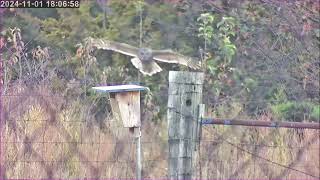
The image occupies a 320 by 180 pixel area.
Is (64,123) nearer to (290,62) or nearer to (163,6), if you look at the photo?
(290,62)

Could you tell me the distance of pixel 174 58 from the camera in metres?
8.23

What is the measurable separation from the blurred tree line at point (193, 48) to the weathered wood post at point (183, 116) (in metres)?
1.20

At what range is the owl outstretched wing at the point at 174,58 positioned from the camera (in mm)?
8094

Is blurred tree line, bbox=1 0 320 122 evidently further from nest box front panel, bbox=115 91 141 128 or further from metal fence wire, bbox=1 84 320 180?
nest box front panel, bbox=115 91 141 128

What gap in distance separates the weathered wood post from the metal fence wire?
1.89ft

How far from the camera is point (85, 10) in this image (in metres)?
8.63

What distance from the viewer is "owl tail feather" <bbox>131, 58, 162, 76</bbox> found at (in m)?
8.21

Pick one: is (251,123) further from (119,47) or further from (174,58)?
(119,47)

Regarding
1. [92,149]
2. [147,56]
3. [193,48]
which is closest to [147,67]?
[147,56]

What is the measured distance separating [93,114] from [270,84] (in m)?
3.08

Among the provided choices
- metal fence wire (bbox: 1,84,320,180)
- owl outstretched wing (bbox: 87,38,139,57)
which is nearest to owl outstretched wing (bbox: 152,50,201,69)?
owl outstretched wing (bbox: 87,38,139,57)

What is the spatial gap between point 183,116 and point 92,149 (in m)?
1.07

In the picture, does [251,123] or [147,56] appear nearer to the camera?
[251,123]

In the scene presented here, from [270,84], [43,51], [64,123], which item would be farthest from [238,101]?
[64,123]
